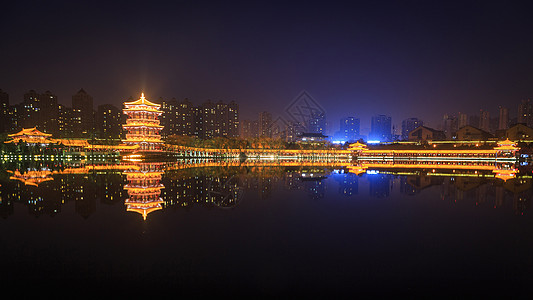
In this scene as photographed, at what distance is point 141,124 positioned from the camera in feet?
141

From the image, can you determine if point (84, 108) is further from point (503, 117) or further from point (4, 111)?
point (503, 117)

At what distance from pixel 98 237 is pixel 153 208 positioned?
310 centimetres

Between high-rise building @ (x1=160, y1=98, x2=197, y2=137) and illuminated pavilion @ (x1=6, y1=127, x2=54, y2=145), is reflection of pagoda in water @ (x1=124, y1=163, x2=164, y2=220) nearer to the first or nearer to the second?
illuminated pavilion @ (x1=6, y1=127, x2=54, y2=145)

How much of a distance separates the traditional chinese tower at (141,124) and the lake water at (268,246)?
33.2m

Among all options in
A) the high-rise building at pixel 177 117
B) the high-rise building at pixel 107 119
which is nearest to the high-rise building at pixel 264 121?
the high-rise building at pixel 177 117

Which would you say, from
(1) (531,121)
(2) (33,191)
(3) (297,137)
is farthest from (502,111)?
(2) (33,191)

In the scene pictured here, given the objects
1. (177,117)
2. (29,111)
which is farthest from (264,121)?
(29,111)

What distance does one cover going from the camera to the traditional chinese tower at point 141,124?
142ft

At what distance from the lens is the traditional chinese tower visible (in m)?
43.4

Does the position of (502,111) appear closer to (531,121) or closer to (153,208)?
(531,121)

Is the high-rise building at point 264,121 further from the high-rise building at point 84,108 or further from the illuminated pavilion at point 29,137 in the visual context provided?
the illuminated pavilion at point 29,137

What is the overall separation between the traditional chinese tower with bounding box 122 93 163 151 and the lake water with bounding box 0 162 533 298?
109 ft

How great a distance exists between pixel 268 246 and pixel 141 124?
137 feet

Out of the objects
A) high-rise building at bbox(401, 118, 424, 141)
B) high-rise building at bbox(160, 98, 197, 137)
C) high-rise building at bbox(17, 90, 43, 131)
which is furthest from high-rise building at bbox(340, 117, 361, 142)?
high-rise building at bbox(17, 90, 43, 131)
